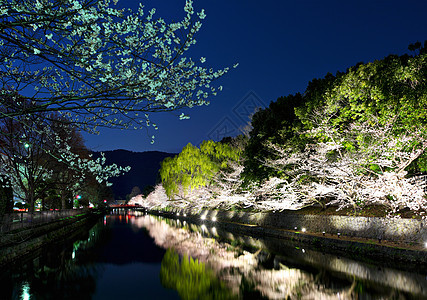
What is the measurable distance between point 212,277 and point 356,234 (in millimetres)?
10315

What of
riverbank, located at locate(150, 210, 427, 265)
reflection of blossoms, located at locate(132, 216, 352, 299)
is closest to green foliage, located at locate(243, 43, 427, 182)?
riverbank, located at locate(150, 210, 427, 265)

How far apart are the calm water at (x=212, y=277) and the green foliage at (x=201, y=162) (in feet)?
81.8

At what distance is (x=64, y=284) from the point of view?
9711mm

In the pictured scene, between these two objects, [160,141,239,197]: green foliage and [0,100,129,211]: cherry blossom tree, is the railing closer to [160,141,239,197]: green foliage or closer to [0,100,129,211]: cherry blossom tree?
[0,100,129,211]: cherry blossom tree

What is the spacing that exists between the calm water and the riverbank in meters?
1.30

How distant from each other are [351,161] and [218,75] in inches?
494

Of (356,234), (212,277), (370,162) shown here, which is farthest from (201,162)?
(212,277)

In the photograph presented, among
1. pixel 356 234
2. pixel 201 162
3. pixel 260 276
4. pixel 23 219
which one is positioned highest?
pixel 201 162

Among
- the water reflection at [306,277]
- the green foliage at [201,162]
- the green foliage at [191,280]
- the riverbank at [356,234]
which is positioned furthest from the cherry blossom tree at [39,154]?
the green foliage at [201,162]

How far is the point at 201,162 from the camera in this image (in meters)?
43.3

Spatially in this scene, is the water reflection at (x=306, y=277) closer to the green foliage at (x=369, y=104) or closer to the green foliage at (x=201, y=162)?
the green foliage at (x=369, y=104)

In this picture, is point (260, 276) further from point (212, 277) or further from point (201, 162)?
point (201, 162)

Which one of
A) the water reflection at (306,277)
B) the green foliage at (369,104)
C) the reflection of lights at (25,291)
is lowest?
the water reflection at (306,277)

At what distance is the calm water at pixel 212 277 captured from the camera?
28.2ft
